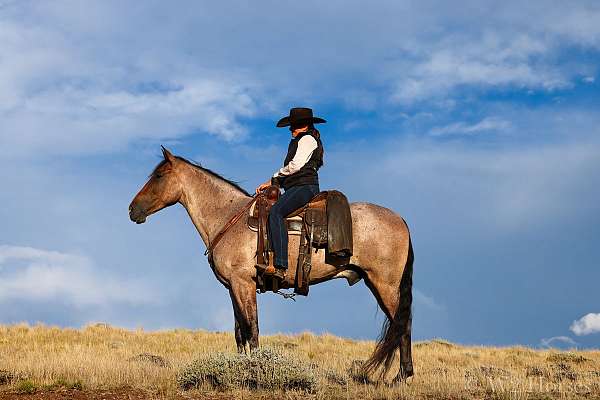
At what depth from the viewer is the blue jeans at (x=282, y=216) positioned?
33.4 ft

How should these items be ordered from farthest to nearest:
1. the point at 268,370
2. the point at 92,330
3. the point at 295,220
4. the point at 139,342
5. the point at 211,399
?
the point at 92,330, the point at 139,342, the point at 295,220, the point at 268,370, the point at 211,399

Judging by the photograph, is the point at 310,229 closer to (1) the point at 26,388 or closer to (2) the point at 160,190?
(2) the point at 160,190

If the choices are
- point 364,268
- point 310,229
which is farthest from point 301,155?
point 364,268

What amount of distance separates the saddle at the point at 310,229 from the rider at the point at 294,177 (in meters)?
0.15

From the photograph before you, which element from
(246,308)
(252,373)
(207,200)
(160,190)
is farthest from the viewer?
(160,190)

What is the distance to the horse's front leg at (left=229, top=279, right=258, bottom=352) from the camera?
1012 cm

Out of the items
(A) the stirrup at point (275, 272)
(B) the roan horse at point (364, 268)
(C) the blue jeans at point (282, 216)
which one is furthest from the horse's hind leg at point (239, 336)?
(C) the blue jeans at point (282, 216)

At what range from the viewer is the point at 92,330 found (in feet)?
80.4

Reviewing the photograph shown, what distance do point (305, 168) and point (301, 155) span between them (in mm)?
243

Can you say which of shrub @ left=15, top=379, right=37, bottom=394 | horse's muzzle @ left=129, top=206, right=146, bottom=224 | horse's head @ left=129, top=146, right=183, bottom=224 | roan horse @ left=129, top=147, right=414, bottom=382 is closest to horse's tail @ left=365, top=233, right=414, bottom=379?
roan horse @ left=129, top=147, right=414, bottom=382

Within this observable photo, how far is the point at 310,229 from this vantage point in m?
10.4

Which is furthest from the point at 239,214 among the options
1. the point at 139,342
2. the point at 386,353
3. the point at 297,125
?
the point at 139,342

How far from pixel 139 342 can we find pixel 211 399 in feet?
47.4

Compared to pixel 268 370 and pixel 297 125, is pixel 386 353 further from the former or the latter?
pixel 297 125
